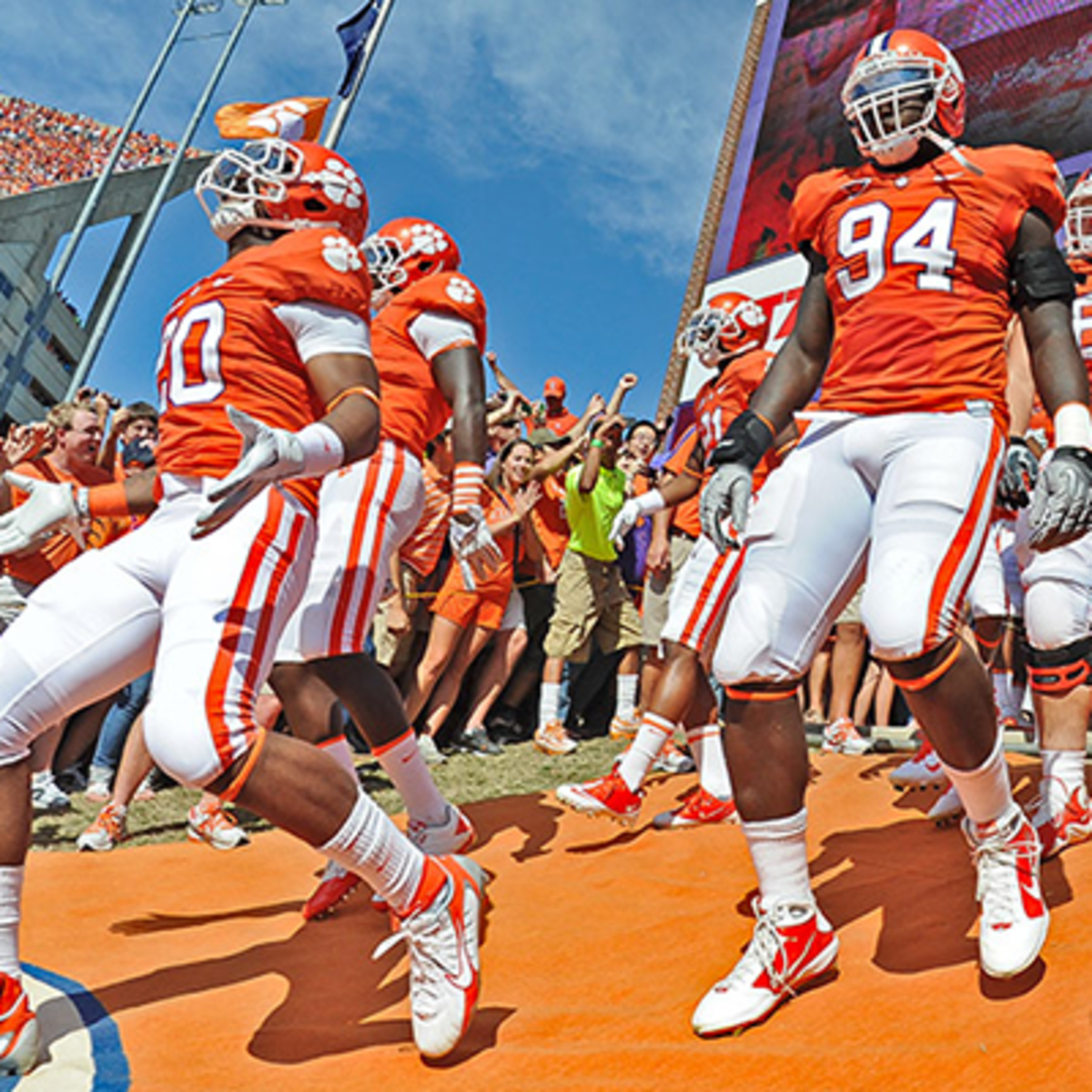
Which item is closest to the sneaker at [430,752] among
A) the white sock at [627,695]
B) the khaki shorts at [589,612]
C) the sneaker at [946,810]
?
the khaki shorts at [589,612]

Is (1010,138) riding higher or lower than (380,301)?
higher

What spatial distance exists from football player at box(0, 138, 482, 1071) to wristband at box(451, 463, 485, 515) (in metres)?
0.95

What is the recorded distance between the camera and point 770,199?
1362 cm

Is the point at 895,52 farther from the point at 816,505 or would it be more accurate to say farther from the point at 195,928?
the point at 195,928

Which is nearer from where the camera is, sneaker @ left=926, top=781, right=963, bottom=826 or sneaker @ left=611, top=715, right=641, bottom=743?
sneaker @ left=926, top=781, right=963, bottom=826

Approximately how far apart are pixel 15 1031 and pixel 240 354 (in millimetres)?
1555

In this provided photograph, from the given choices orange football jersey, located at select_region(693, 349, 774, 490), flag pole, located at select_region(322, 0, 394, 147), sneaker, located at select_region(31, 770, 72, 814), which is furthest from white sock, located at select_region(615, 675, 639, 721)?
flag pole, located at select_region(322, 0, 394, 147)

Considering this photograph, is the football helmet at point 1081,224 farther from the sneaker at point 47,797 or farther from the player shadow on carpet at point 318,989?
the sneaker at point 47,797

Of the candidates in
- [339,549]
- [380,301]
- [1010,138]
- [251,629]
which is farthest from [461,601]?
[1010,138]

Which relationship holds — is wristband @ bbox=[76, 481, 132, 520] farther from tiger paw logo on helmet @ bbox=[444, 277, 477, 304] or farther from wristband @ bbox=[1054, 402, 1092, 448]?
wristband @ bbox=[1054, 402, 1092, 448]

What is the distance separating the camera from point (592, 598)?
6766 mm

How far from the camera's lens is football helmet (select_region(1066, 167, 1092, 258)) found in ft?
11.6

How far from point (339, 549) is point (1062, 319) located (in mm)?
2119

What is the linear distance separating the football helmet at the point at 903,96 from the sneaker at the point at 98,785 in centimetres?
439
